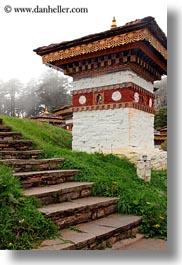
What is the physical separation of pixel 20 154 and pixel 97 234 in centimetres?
238

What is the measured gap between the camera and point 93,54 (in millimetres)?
5531

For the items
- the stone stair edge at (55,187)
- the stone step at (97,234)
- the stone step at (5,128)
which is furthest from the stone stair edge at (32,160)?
the stone step at (5,128)

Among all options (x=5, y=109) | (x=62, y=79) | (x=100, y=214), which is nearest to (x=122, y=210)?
(x=100, y=214)

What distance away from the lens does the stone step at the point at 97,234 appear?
2896 millimetres

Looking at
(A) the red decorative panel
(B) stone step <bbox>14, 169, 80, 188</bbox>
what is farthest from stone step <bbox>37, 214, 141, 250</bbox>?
(A) the red decorative panel

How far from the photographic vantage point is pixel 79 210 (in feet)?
11.3

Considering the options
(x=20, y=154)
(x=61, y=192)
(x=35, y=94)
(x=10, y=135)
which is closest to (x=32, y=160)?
(x=20, y=154)

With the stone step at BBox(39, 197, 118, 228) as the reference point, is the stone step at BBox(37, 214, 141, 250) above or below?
below

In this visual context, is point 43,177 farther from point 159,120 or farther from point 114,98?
point 159,120

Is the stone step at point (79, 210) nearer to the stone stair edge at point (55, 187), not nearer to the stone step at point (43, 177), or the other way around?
the stone stair edge at point (55, 187)

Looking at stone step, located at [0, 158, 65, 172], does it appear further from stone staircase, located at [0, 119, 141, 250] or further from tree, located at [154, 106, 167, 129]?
tree, located at [154, 106, 167, 129]

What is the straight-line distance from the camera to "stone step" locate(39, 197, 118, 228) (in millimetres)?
3236

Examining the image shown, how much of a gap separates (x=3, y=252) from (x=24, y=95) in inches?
97.5

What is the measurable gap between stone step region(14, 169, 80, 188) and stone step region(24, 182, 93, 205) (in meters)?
0.11
